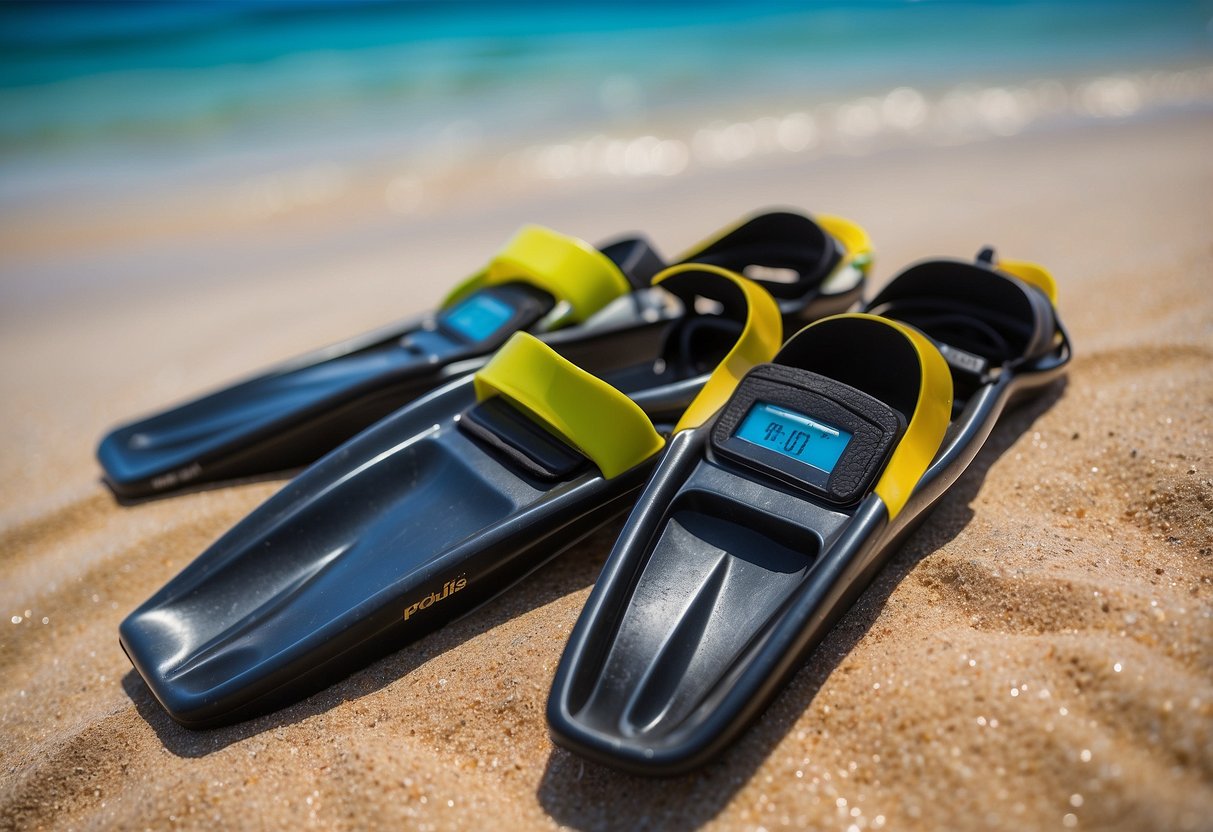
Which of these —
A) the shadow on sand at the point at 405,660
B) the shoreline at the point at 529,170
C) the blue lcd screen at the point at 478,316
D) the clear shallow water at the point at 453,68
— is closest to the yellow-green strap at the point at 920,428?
the shadow on sand at the point at 405,660

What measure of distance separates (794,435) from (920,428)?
0.29 m

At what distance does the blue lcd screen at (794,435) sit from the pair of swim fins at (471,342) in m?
0.87

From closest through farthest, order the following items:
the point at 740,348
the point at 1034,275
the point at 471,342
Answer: the point at 740,348 < the point at 1034,275 < the point at 471,342

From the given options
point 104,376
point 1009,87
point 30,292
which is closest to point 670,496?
point 104,376

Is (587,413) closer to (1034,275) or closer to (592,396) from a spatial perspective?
(592,396)

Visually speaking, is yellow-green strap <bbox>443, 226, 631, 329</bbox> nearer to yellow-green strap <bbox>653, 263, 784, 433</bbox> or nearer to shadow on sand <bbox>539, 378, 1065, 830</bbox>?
yellow-green strap <bbox>653, 263, 784, 433</bbox>

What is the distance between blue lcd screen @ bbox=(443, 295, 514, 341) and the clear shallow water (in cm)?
402

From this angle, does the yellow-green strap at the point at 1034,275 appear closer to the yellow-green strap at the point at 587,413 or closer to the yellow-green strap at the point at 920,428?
the yellow-green strap at the point at 920,428

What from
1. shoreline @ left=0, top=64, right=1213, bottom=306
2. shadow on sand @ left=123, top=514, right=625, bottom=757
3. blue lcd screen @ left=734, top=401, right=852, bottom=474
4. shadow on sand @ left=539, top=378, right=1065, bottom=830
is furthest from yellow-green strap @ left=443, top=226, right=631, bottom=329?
shoreline @ left=0, top=64, right=1213, bottom=306

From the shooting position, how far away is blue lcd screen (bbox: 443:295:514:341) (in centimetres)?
312

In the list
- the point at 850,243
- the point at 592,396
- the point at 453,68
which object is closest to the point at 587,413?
the point at 592,396

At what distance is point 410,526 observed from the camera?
2352 millimetres

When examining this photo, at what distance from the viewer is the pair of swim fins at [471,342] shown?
3.05 meters

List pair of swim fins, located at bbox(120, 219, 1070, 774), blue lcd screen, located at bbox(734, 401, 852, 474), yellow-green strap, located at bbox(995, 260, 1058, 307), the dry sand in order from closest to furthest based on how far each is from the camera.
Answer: the dry sand
pair of swim fins, located at bbox(120, 219, 1070, 774)
blue lcd screen, located at bbox(734, 401, 852, 474)
yellow-green strap, located at bbox(995, 260, 1058, 307)
